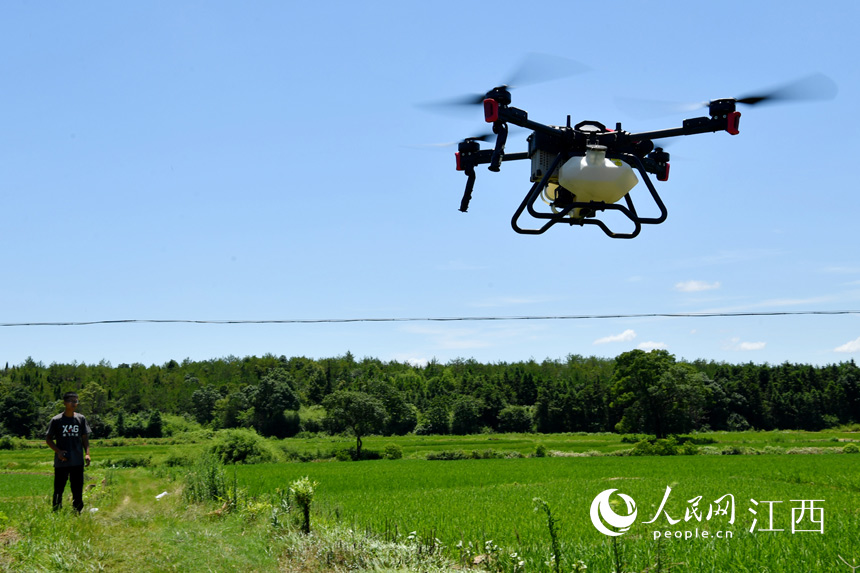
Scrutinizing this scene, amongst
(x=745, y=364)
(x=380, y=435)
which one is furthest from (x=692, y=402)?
(x=745, y=364)

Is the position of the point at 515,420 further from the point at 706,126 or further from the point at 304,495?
the point at 706,126

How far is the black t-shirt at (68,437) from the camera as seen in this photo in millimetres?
8680

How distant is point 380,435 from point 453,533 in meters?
60.8

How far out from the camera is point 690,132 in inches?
207

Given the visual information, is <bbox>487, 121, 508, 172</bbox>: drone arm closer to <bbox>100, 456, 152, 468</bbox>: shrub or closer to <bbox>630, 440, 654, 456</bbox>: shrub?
<bbox>100, 456, 152, 468</bbox>: shrub

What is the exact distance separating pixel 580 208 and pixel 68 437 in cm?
731

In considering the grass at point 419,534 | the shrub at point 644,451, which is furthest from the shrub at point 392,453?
the grass at point 419,534

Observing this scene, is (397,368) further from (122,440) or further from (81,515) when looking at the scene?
(81,515)

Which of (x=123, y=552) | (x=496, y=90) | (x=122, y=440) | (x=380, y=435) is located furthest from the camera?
(x=380, y=435)

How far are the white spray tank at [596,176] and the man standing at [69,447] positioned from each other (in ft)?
22.9

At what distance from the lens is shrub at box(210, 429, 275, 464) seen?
3597 centimetres

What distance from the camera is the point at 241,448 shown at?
119 feet

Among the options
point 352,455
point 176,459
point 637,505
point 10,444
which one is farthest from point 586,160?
point 10,444

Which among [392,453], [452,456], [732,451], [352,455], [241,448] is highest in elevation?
[241,448]
